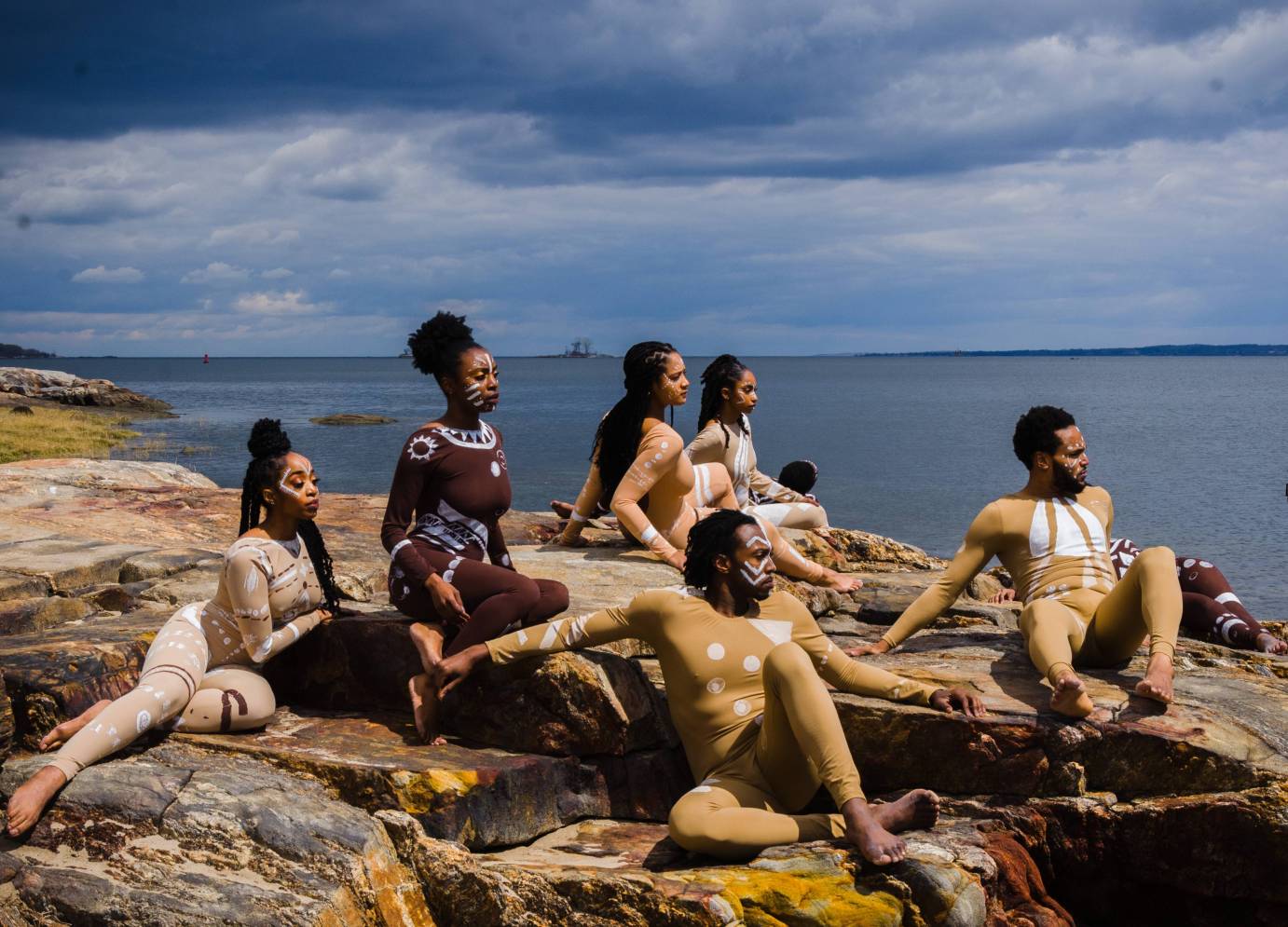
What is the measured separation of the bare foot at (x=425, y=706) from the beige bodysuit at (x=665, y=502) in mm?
2571

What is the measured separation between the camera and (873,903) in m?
5.35

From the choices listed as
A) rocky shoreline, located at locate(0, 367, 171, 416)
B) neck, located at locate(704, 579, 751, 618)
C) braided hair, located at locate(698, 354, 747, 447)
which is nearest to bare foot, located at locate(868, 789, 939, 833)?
neck, located at locate(704, 579, 751, 618)

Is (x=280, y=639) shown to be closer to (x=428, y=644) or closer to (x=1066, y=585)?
(x=428, y=644)

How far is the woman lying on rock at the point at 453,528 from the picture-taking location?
22.2 feet

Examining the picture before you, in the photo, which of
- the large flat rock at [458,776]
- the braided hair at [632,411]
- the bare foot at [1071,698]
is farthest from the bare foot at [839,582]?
the bare foot at [1071,698]

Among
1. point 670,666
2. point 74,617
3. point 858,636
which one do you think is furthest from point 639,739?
point 74,617

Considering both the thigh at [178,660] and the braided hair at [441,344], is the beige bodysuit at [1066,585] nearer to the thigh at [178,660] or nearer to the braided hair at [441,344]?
the braided hair at [441,344]

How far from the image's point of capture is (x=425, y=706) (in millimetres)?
6684

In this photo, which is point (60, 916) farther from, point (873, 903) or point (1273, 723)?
point (1273, 723)

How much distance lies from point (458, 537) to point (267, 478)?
1134 millimetres

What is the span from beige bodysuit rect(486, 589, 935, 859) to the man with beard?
902mm

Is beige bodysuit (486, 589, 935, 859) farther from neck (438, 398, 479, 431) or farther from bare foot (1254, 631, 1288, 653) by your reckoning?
bare foot (1254, 631, 1288, 653)

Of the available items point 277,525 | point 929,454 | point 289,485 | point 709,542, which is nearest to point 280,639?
point 277,525

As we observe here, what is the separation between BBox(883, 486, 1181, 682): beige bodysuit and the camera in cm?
686
